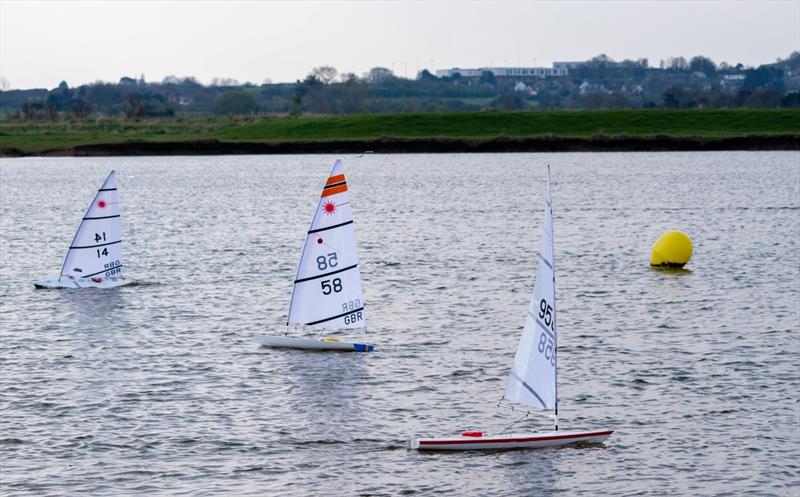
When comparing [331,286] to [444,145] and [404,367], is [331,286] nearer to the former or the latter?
[404,367]

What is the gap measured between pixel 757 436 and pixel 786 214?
64845 mm

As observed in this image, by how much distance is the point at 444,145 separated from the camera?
18925 centimetres

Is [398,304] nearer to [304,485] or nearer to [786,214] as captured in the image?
[304,485]

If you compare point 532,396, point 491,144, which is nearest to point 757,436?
point 532,396

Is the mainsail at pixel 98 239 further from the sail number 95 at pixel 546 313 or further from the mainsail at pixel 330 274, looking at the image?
the sail number 95 at pixel 546 313

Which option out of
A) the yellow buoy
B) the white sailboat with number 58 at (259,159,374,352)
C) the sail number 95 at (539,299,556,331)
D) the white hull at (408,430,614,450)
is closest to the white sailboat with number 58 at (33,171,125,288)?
the white sailboat with number 58 at (259,159,374,352)

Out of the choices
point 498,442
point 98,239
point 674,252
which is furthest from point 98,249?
point 498,442

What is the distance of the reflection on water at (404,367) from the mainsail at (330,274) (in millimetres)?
1288

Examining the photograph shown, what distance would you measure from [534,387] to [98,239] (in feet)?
95.7

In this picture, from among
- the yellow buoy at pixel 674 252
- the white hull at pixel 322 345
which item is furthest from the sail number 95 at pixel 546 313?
the yellow buoy at pixel 674 252

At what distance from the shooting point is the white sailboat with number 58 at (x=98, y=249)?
52938 mm

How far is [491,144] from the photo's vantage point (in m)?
188

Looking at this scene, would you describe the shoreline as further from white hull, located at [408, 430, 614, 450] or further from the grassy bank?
white hull, located at [408, 430, 614, 450]

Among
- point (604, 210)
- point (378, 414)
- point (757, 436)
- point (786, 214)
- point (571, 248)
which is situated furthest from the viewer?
point (604, 210)
